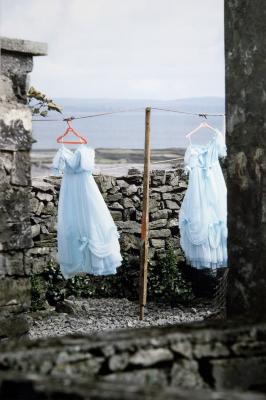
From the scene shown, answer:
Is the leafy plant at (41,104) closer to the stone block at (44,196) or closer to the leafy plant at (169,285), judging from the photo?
the stone block at (44,196)

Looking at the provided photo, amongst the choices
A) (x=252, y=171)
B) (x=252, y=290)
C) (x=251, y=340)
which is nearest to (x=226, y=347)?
(x=251, y=340)

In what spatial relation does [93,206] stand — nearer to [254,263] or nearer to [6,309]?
[6,309]

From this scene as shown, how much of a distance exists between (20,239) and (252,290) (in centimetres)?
142

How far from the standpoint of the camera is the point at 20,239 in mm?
5043

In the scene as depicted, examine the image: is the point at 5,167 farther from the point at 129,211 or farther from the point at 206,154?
the point at 129,211

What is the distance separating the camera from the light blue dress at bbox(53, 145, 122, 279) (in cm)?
855

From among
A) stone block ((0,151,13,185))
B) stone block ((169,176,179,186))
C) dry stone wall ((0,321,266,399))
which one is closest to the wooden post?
stone block ((169,176,179,186))

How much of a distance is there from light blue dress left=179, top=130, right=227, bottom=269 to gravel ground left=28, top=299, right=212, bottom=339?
0.69 meters

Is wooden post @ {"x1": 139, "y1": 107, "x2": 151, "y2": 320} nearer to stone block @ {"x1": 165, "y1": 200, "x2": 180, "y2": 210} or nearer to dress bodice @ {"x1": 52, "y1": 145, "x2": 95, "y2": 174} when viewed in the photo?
dress bodice @ {"x1": 52, "y1": 145, "x2": 95, "y2": 174}

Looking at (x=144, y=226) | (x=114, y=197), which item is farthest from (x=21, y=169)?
(x=114, y=197)

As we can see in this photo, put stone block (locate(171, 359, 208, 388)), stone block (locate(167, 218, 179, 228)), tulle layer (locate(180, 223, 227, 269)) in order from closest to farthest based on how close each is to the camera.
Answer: stone block (locate(171, 359, 208, 388)), tulle layer (locate(180, 223, 227, 269)), stone block (locate(167, 218, 179, 228))

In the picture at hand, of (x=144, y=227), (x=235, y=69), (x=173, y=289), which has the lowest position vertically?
(x=173, y=289)

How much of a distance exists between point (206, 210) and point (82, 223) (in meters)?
1.39

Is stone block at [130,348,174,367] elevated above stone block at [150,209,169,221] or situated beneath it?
situated beneath
